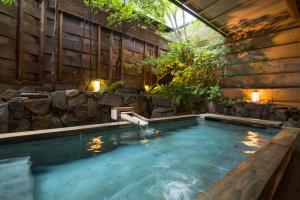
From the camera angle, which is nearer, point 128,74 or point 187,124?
point 187,124

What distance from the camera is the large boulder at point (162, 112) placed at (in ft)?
23.4

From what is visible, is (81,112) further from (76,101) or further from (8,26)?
(8,26)

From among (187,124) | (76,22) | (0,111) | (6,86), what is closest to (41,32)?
(76,22)

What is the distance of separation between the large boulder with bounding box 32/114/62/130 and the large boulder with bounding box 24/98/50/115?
129mm

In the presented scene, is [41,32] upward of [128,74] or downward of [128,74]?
upward

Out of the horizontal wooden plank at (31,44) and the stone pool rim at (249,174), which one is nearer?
the stone pool rim at (249,174)

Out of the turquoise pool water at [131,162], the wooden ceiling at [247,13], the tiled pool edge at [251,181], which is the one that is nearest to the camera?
the tiled pool edge at [251,181]

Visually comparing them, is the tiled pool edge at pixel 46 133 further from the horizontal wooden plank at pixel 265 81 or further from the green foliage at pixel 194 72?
the horizontal wooden plank at pixel 265 81

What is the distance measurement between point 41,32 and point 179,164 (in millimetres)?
6457

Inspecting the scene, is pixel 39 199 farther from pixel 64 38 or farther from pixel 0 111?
pixel 64 38

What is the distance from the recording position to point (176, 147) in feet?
10.8

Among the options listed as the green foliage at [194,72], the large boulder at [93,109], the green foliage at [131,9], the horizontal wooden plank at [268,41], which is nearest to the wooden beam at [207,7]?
the green foliage at [194,72]

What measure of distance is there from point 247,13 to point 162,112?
4.52 metres

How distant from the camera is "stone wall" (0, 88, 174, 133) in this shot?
4.02 m
